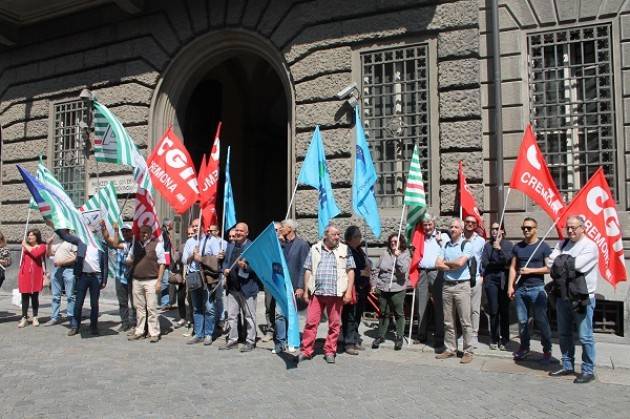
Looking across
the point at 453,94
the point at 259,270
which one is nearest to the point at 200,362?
the point at 259,270

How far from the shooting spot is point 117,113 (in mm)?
12062

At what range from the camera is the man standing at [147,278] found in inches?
311

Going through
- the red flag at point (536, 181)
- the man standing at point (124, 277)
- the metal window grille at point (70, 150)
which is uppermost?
the metal window grille at point (70, 150)

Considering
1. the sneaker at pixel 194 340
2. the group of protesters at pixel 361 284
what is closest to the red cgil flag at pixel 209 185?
the group of protesters at pixel 361 284

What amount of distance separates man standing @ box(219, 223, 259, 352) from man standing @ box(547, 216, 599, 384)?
374cm

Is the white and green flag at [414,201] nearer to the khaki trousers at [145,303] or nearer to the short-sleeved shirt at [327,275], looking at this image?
the short-sleeved shirt at [327,275]

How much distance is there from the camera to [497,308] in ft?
23.9

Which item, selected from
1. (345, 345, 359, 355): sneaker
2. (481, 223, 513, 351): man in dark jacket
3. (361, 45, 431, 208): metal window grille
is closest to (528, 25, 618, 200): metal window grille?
(361, 45, 431, 208): metal window grille

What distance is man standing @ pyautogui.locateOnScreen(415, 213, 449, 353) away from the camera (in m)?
7.52

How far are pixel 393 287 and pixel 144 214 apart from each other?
12.4 ft

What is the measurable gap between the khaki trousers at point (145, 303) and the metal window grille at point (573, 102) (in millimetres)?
6541

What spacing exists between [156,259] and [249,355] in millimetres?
2115

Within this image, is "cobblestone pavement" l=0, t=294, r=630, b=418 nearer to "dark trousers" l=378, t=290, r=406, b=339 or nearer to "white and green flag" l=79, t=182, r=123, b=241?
"dark trousers" l=378, t=290, r=406, b=339

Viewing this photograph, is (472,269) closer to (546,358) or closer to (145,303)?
(546,358)
